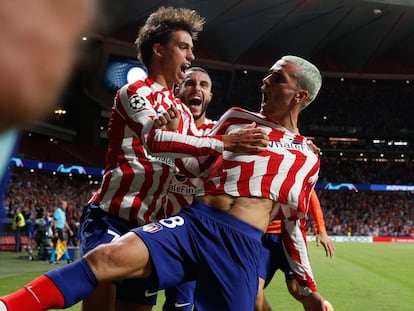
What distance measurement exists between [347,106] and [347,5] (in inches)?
624

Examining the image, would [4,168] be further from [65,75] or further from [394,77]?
[394,77]

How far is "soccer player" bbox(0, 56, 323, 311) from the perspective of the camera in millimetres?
2533

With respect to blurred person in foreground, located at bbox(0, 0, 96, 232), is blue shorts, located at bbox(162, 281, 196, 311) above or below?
below

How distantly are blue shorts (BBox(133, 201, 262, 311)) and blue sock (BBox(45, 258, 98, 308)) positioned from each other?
0.38 m

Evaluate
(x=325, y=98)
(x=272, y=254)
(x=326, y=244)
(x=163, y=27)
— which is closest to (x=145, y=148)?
(x=163, y=27)

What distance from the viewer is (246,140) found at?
3148 millimetres

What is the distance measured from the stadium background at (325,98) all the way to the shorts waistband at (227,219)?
29.0 metres

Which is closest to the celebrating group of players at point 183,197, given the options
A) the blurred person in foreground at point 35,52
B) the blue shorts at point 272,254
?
the blue shorts at point 272,254

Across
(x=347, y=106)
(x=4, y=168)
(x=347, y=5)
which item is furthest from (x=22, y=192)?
(x=4, y=168)

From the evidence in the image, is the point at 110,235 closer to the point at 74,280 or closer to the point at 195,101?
the point at 74,280

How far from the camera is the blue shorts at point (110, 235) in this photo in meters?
3.25

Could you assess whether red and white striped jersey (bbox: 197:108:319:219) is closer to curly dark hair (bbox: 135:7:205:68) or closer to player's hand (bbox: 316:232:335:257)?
curly dark hair (bbox: 135:7:205:68)

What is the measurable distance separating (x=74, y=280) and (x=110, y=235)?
2.44ft

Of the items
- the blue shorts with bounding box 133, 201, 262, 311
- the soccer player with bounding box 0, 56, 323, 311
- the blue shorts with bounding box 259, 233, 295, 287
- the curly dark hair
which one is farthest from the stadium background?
the blue shorts with bounding box 133, 201, 262, 311
